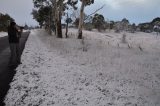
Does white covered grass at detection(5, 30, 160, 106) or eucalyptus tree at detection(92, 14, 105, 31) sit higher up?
eucalyptus tree at detection(92, 14, 105, 31)

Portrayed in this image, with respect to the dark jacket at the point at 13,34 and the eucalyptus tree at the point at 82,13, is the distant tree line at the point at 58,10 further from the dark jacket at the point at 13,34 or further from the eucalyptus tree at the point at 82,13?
the dark jacket at the point at 13,34

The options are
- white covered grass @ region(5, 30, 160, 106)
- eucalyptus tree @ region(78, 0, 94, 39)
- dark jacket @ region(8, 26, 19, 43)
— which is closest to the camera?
white covered grass @ region(5, 30, 160, 106)

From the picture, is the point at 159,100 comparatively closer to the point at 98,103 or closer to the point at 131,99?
the point at 131,99

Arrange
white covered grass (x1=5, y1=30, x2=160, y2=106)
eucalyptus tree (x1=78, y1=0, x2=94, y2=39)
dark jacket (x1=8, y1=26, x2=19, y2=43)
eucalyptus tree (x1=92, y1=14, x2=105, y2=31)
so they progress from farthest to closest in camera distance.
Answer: eucalyptus tree (x1=92, y1=14, x2=105, y2=31)
eucalyptus tree (x1=78, y1=0, x2=94, y2=39)
dark jacket (x1=8, y1=26, x2=19, y2=43)
white covered grass (x1=5, y1=30, x2=160, y2=106)

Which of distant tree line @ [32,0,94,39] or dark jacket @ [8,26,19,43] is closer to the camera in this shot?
dark jacket @ [8,26,19,43]

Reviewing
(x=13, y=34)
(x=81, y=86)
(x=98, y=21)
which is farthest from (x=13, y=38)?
(x=98, y=21)

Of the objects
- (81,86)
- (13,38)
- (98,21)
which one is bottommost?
(81,86)

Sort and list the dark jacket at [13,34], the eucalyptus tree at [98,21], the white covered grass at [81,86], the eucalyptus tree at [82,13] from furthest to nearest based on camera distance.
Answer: the eucalyptus tree at [98,21]
the eucalyptus tree at [82,13]
the dark jacket at [13,34]
the white covered grass at [81,86]

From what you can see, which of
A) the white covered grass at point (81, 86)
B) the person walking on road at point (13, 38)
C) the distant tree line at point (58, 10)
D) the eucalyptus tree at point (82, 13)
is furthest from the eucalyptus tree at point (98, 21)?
the person walking on road at point (13, 38)

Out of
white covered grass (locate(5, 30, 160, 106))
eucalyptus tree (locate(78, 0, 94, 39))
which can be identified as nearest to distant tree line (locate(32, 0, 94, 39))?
eucalyptus tree (locate(78, 0, 94, 39))

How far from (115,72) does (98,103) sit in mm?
4651

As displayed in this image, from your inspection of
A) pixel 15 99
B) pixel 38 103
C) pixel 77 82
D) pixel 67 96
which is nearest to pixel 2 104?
pixel 15 99

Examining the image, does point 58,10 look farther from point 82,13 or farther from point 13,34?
point 13,34

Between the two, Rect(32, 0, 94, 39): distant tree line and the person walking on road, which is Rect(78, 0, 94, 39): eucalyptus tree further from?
the person walking on road
